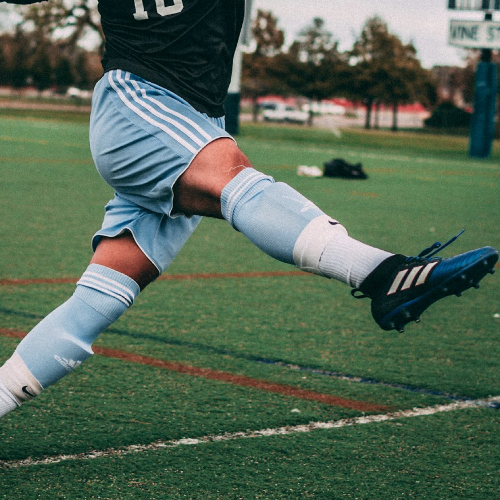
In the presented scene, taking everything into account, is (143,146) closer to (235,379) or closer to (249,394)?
(249,394)

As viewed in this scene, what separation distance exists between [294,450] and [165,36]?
1.38 meters

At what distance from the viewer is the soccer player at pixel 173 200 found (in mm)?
A: 2139

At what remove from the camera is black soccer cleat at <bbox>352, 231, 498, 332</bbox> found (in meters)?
2.04

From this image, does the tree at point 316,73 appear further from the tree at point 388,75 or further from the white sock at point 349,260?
the white sock at point 349,260

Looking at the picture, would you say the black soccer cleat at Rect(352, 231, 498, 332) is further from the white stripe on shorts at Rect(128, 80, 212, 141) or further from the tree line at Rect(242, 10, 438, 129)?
the tree line at Rect(242, 10, 438, 129)

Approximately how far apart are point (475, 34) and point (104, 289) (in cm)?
2270

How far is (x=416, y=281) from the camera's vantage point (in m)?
2.08

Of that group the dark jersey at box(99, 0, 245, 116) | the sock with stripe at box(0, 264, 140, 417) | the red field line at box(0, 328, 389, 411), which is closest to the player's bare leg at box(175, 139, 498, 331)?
the dark jersey at box(99, 0, 245, 116)

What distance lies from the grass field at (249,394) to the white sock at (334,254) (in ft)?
2.67

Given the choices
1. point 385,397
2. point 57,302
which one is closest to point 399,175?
point 57,302

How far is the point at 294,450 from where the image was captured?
301 centimetres

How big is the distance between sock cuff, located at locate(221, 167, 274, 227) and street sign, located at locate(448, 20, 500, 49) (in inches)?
888

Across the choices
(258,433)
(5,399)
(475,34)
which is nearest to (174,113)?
(5,399)

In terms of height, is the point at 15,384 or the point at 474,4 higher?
the point at 474,4
